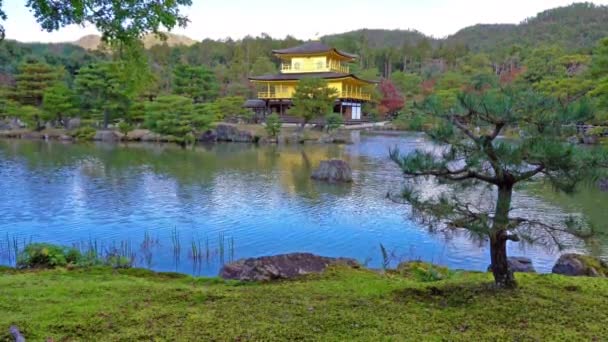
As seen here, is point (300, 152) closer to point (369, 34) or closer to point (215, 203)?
point (215, 203)

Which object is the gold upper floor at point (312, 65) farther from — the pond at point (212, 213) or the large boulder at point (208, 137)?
the pond at point (212, 213)

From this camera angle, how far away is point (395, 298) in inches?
116

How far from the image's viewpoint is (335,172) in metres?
12.7

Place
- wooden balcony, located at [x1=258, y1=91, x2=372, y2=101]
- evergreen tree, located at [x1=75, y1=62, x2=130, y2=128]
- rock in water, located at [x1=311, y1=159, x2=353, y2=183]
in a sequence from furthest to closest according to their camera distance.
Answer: wooden balcony, located at [x1=258, y1=91, x2=372, y2=101] → evergreen tree, located at [x1=75, y1=62, x2=130, y2=128] → rock in water, located at [x1=311, y1=159, x2=353, y2=183]

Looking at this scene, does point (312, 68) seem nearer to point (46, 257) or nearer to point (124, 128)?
point (124, 128)

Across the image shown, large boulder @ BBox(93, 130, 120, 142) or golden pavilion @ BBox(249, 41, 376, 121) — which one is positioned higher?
golden pavilion @ BBox(249, 41, 376, 121)

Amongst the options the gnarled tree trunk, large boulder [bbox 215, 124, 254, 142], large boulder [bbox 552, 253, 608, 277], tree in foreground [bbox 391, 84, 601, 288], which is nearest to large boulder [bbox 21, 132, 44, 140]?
large boulder [bbox 215, 124, 254, 142]

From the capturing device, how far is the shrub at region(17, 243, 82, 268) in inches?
175

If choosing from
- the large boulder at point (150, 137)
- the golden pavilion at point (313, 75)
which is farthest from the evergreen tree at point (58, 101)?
the golden pavilion at point (313, 75)

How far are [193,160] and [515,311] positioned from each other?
15178 millimetres

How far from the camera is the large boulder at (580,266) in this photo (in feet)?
14.9

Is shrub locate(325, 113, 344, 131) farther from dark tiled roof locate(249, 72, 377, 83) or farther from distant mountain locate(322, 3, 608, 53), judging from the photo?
distant mountain locate(322, 3, 608, 53)

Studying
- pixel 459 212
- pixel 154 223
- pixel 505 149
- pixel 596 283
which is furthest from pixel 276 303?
pixel 154 223

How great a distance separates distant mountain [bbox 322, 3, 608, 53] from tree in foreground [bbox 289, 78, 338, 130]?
3548cm
